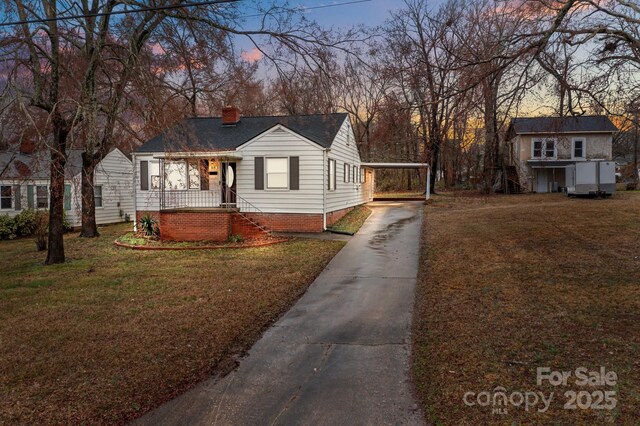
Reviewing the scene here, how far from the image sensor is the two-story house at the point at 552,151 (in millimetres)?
31328

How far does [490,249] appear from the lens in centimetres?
1094

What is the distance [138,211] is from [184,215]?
15.5 feet

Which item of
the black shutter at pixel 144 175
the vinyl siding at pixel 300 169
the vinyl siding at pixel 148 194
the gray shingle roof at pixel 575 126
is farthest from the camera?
the gray shingle roof at pixel 575 126

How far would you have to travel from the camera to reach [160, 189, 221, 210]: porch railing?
17219 millimetres

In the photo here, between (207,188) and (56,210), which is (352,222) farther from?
(56,210)

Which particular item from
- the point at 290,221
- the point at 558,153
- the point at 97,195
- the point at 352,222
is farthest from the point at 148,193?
the point at 558,153

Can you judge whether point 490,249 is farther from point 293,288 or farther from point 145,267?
point 145,267

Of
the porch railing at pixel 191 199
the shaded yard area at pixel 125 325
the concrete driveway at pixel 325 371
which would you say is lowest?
the concrete driveway at pixel 325 371

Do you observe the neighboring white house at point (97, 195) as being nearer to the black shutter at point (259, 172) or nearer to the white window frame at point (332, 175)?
the black shutter at point (259, 172)

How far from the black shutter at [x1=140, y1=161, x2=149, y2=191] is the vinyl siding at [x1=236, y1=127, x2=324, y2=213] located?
445 cm

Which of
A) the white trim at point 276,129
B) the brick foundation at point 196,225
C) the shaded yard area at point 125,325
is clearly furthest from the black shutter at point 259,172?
the shaded yard area at point 125,325

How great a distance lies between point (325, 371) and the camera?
4551 mm

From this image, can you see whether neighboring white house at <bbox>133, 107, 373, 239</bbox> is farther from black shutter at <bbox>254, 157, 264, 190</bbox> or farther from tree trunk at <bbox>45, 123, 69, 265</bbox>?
tree trunk at <bbox>45, 123, 69, 265</bbox>

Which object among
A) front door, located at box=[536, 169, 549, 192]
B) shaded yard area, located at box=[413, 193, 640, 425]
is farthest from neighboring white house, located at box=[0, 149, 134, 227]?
front door, located at box=[536, 169, 549, 192]
